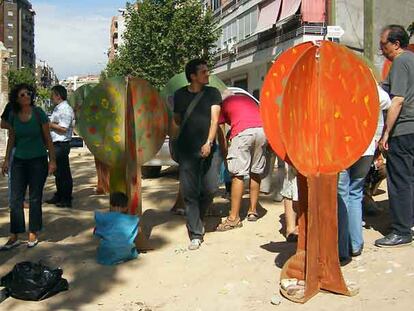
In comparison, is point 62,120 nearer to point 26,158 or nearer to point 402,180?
point 26,158

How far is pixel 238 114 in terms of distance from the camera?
20.2 feet

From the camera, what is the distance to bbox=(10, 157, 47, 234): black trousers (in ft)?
18.6

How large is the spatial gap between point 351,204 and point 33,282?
2691 millimetres

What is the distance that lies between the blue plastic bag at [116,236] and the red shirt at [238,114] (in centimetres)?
155

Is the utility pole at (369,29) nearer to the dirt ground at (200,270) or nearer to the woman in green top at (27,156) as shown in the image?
the dirt ground at (200,270)

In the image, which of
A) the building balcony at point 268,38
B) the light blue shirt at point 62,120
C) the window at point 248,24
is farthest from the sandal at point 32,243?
the window at point 248,24

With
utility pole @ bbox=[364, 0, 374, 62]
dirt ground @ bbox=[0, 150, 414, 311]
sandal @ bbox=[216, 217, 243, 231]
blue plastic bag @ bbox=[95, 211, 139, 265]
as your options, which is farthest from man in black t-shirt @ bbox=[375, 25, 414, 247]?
utility pole @ bbox=[364, 0, 374, 62]

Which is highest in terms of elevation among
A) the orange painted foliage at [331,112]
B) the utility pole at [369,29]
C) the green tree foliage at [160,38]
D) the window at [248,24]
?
the window at [248,24]

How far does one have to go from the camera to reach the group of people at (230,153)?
15.8ft

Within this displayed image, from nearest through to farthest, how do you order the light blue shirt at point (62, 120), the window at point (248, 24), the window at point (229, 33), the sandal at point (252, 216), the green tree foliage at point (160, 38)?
1. the sandal at point (252, 216)
2. the light blue shirt at point (62, 120)
3. the green tree foliage at point (160, 38)
4. the window at point (248, 24)
5. the window at point (229, 33)

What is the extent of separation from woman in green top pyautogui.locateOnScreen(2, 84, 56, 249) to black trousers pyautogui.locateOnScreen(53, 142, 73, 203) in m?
1.82

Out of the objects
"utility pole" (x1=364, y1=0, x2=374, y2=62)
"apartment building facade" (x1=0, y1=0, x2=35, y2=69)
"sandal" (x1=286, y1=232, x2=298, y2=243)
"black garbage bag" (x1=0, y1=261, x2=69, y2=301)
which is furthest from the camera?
"apartment building facade" (x1=0, y1=0, x2=35, y2=69)

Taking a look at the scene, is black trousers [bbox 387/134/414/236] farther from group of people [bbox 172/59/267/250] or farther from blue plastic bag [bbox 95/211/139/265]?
blue plastic bag [bbox 95/211/139/265]

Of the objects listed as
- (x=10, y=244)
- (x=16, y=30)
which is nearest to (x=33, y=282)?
(x=10, y=244)
